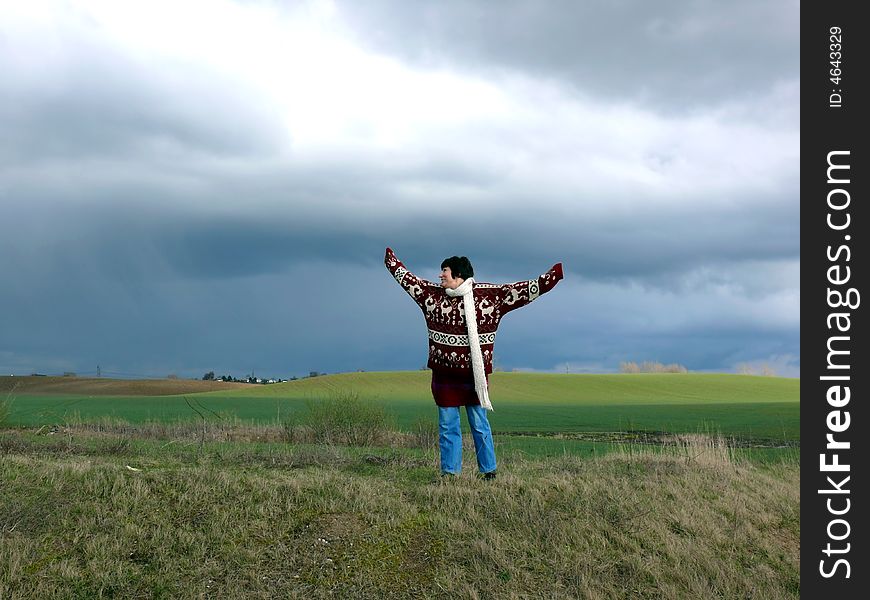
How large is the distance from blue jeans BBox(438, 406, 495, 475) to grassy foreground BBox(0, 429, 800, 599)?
0.89 feet

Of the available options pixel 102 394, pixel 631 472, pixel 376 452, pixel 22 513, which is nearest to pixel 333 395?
pixel 376 452

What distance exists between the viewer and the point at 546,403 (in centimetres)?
5266

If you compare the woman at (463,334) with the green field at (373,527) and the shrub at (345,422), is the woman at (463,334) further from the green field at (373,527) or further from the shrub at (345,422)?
the shrub at (345,422)

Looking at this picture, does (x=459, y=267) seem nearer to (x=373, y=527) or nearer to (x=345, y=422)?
(x=373, y=527)

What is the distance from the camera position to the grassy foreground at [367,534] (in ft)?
28.4

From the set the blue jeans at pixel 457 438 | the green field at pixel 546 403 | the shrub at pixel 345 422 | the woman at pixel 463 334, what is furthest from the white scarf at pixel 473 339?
the green field at pixel 546 403

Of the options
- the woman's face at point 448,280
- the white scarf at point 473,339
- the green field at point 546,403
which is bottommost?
the green field at point 546,403

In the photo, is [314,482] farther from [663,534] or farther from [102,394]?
[102,394]

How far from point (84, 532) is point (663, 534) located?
6.87m

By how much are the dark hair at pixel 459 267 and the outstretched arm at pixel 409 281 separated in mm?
368

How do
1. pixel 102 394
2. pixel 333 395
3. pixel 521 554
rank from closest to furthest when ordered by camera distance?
pixel 521 554, pixel 333 395, pixel 102 394

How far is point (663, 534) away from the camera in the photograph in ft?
34.2

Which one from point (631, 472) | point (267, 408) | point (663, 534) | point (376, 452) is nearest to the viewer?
point (663, 534)

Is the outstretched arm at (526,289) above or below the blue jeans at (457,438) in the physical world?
above
